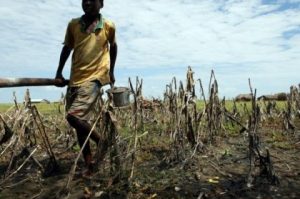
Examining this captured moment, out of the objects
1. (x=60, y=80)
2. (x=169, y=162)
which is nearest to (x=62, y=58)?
(x=60, y=80)

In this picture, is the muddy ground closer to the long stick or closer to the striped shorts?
the striped shorts

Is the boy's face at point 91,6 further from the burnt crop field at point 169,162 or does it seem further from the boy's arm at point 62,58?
the burnt crop field at point 169,162

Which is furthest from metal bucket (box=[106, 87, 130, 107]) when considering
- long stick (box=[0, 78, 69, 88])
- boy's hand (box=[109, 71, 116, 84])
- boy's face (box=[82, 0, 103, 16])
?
boy's face (box=[82, 0, 103, 16])

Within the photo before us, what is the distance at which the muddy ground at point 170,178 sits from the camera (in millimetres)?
4730

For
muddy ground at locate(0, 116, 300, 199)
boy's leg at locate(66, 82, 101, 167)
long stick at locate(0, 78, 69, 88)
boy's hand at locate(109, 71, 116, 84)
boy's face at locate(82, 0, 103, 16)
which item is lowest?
muddy ground at locate(0, 116, 300, 199)

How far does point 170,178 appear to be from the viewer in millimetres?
5336

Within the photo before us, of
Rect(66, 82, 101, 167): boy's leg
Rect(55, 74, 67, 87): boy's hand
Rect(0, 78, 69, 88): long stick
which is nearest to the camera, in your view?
Rect(0, 78, 69, 88): long stick

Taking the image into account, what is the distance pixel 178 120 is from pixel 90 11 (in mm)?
1699

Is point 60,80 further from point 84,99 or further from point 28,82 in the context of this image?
point 28,82

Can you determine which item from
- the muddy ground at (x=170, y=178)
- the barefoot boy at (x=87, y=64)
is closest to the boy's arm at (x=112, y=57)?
the barefoot boy at (x=87, y=64)

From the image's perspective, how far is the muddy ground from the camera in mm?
4730

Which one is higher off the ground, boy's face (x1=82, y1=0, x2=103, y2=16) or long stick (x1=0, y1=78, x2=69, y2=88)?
boy's face (x1=82, y1=0, x2=103, y2=16)

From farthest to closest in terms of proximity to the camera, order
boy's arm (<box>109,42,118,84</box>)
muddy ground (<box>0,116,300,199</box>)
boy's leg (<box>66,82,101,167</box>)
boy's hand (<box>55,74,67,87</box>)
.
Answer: boy's arm (<box>109,42,118,84</box>)
boy's hand (<box>55,74,67,87</box>)
boy's leg (<box>66,82,101,167</box>)
muddy ground (<box>0,116,300,199</box>)

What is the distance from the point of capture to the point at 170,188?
490 cm
